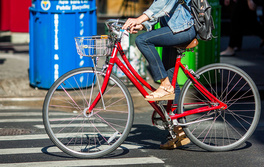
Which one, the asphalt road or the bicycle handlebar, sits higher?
the bicycle handlebar

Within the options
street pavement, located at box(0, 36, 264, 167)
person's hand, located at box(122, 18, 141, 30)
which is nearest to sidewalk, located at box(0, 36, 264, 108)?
street pavement, located at box(0, 36, 264, 167)

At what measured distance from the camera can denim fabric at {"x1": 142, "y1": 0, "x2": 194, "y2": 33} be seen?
4711mm

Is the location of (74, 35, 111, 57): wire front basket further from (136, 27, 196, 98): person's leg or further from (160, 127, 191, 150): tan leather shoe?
(160, 127, 191, 150): tan leather shoe

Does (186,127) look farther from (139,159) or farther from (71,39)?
(71,39)

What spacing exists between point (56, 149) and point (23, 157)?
1.27 ft

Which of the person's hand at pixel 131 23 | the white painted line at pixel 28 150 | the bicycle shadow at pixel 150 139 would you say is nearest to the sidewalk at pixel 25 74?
the bicycle shadow at pixel 150 139

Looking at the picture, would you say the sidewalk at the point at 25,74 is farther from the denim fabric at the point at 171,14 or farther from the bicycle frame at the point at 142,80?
the denim fabric at the point at 171,14

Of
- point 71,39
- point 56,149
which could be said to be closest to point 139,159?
point 56,149

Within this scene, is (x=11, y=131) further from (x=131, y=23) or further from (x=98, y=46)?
(x=131, y=23)

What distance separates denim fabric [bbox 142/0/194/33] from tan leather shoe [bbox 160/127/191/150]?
1.01 meters

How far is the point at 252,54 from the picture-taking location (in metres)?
10.9

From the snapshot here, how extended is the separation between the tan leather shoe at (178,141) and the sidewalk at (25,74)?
258 cm

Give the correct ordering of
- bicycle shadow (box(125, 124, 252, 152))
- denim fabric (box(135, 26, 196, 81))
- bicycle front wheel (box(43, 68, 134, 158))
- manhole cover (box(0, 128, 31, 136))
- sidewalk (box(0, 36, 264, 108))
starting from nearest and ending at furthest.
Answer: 1. denim fabric (box(135, 26, 196, 81))
2. bicycle front wheel (box(43, 68, 134, 158))
3. bicycle shadow (box(125, 124, 252, 152))
4. manhole cover (box(0, 128, 31, 136))
5. sidewalk (box(0, 36, 264, 108))

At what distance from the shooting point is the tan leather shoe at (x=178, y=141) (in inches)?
205
